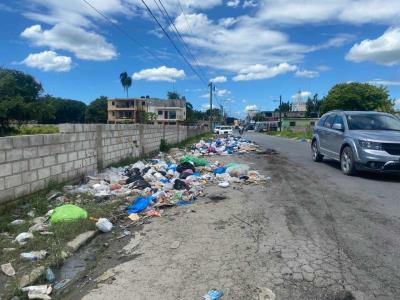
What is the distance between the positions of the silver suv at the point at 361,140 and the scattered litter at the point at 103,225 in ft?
21.9

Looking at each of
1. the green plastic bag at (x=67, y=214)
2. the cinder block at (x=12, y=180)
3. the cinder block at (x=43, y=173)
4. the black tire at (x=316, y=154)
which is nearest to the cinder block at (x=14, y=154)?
the cinder block at (x=12, y=180)

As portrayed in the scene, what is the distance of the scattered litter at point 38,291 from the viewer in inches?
150

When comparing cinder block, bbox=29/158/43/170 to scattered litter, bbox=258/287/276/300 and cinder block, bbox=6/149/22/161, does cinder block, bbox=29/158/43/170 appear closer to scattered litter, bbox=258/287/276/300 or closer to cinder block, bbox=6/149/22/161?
cinder block, bbox=6/149/22/161

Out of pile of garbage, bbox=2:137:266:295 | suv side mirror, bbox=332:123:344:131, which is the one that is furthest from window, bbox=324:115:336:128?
pile of garbage, bbox=2:137:266:295

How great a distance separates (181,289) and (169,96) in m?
141

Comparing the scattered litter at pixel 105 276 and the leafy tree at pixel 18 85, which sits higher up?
the leafy tree at pixel 18 85

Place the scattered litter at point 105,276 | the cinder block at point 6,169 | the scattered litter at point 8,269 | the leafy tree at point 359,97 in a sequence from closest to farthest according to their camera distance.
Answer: the scattered litter at point 105,276
the scattered litter at point 8,269
the cinder block at point 6,169
the leafy tree at point 359,97

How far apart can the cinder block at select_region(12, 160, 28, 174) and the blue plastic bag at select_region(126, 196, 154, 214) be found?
2.00 meters

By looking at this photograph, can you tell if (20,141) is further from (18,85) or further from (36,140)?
(18,85)

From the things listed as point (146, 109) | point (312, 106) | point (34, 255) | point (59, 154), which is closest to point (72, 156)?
point (59, 154)

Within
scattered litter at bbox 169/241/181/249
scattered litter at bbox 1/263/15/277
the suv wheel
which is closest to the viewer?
scattered litter at bbox 1/263/15/277

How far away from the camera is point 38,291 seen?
3.90 m

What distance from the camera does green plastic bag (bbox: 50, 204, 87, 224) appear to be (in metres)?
6.22

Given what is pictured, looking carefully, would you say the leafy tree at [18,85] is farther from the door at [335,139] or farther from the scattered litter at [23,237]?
the scattered litter at [23,237]
